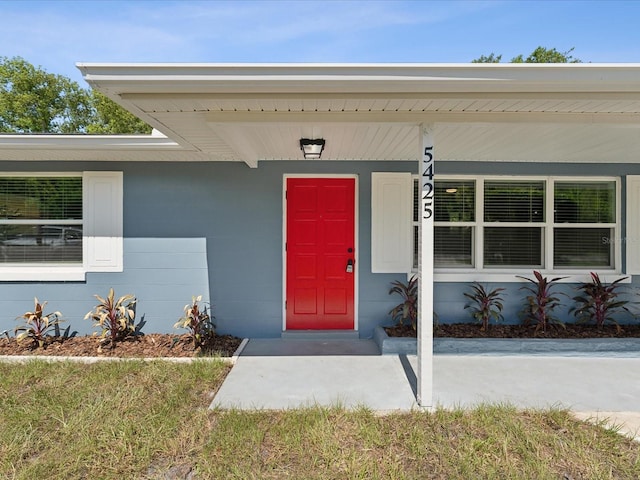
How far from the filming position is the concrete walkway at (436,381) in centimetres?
295

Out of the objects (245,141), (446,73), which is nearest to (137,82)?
(245,141)

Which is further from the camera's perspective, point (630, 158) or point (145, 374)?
point (630, 158)

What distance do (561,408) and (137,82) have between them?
4.04 m

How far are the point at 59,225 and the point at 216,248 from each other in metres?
2.14

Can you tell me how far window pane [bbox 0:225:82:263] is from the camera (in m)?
4.68

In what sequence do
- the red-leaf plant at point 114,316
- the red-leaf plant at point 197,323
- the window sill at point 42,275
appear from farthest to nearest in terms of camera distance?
the window sill at point 42,275, the red-leaf plant at point 114,316, the red-leaf plant at point 197,323

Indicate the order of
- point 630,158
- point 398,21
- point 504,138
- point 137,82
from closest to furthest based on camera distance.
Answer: point 137,82 → point 504,138 → point 630,158 → point 398,21

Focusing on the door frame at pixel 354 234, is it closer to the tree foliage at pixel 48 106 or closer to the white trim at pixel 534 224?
the white trim at pixel 534 224

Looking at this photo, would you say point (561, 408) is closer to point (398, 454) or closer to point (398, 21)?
point (398, 454)

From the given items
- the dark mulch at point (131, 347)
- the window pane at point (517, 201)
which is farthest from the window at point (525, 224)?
the dark mulch at point (131, 347)

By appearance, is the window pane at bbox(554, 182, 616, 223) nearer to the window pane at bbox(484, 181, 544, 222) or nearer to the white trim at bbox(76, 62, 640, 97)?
the window pane at bbox(484, 181, 544, 222)

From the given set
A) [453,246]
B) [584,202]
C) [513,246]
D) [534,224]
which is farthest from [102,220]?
[584,202]

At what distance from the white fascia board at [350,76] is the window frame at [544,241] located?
94.3 inches

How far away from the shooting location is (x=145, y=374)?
3.47 m
